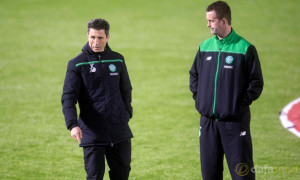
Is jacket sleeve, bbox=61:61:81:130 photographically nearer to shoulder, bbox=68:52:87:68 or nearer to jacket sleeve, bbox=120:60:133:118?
shoulder, bbox=68:52:87:68

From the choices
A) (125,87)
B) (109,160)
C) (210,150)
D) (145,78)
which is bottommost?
(109,160)

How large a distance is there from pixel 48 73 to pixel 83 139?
8136 millimetres

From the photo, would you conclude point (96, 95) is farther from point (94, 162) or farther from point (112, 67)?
point (94, 162)

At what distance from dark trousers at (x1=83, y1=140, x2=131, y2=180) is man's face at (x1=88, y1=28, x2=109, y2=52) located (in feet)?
3.46

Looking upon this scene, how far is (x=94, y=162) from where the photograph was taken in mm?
5262

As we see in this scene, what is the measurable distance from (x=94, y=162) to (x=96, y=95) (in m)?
0.70

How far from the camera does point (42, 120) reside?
32.7 ft

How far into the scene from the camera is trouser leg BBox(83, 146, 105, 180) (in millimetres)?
5258

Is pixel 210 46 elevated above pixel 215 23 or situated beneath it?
situated beneath

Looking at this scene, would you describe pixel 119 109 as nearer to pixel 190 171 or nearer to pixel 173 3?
pixel 190 171

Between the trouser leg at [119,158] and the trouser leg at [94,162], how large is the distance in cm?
14

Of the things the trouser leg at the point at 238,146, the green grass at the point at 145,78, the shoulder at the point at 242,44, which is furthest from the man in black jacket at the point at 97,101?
the green grass at the point at 145,78

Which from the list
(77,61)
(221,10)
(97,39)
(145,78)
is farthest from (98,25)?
(145,78)

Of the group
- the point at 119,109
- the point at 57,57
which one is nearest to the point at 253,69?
the point at 119,109
